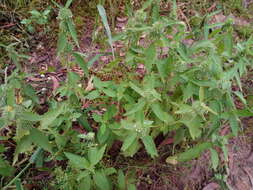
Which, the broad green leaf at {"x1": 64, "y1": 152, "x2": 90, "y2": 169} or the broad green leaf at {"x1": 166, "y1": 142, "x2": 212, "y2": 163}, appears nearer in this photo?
the broad green leaf at {"x1": 64, "y1": 152, "x2": 90, "y2": 169}

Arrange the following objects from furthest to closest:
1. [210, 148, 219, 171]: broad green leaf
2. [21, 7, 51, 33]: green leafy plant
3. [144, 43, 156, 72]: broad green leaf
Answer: [21, 7, 51, 33]: green leafy plant
[210, 148, 219, 171]: broad green leaf
[144, 43, 156, 72]: broad green leaf

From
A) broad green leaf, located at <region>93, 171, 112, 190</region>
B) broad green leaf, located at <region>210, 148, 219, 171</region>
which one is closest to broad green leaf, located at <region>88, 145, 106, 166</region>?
broad green leaf, located at <region>93, 171, 112, 190</region>

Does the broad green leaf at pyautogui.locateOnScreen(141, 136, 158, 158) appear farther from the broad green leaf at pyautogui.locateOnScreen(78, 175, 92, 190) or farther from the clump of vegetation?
the broad green leaf at pyautogui.locateOnScreen(78, 175, 92, 190)

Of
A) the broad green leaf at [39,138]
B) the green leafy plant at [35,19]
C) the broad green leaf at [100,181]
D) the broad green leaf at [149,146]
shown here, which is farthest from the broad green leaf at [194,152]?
the green leafy plant at [35,19]

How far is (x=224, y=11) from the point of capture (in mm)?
2705

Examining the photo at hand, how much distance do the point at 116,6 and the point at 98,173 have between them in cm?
161

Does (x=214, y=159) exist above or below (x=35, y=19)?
below

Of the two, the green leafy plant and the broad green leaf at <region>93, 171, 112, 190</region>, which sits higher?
the green leafy plant

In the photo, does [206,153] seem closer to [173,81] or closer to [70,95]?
[173,81]

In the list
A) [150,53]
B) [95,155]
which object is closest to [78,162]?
[95,155]

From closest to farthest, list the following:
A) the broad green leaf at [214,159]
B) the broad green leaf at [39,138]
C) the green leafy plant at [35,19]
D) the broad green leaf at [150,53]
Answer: the broad green leaf at [39,138], the broad green leaf at [150,53], the broad green leaf at [214,159], the green leafy plant at [35,19]

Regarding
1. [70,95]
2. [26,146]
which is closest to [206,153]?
[70,95]

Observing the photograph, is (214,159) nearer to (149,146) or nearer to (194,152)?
(194,152)

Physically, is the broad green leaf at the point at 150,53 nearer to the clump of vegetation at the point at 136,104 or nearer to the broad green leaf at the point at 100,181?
the clump of vegetation at the point at 136,104
